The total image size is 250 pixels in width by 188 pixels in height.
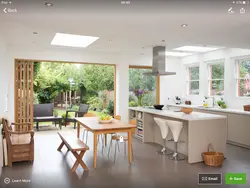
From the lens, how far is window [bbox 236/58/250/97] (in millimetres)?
5332

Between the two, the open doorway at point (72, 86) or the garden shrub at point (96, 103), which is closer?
the open doorway at point (72, 86)

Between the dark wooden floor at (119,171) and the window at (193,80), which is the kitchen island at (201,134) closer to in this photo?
the dark wooden floor at (119,171)

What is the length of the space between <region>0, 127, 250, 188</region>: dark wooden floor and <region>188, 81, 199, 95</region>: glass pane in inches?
110

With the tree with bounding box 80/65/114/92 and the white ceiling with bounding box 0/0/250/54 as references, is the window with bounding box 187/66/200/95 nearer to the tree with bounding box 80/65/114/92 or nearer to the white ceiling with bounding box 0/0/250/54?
the white ceiling with bounding box 0/0/250/54

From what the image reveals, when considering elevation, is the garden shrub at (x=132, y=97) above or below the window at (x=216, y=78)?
below

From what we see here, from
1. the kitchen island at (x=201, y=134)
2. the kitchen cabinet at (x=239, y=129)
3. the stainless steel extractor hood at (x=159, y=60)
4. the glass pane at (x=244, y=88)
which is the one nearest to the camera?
the kitchen island at (x=201, y=134)

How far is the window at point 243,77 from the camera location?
5332mm

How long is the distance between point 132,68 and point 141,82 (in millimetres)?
502

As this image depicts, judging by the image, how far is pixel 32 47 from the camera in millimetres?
5566

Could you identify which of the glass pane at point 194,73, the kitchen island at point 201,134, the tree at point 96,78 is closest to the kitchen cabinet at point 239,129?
the kitchen island at point 201,134

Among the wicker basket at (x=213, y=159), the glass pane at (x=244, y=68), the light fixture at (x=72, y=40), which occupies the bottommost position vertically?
the wicker basket at (x=213, y=159)

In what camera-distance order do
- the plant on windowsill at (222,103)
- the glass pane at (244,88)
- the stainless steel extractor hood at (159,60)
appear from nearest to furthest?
the stainless steel extractor hood at (159,60)
the glass pane at (244,88)
the plant on windowsill at (222,103)

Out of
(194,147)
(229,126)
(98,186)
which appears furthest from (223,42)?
(98,186)

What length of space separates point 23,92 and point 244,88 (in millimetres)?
5399
